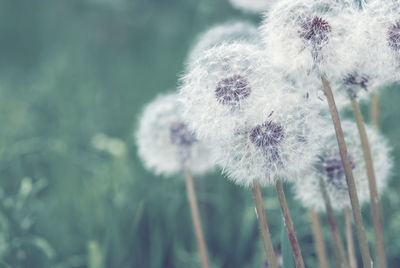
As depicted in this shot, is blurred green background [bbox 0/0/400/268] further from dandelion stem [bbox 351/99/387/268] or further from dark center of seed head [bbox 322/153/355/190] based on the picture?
dandelion stem [bbox 351/99/387/268]

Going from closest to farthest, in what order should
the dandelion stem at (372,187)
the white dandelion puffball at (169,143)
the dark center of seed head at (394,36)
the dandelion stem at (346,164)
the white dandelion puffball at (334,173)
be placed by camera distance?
1. the dandelion stem at (346,164)
2. the dark center of seed head at (394,36)
3. the dandelion stem at (372,187)
4. the white dandelion puffball at (334,173)
5. the white dandelion puffball at (169,143)

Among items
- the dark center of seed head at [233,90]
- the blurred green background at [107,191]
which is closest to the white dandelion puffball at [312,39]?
the dark center of seed head at [233,90]

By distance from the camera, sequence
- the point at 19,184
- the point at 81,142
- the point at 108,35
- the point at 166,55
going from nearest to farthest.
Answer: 1. the point at 19,184
2. the point at 81,142
3. the point at 166,55
4. the point at 108,35

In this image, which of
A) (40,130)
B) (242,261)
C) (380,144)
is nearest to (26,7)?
(40,130)

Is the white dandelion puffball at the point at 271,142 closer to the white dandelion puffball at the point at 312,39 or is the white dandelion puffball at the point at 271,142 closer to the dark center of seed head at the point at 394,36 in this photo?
the white dandelion puffball at the point at 312,39

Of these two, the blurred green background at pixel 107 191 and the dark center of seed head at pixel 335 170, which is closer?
the dark center of seed head at pixel 335 170

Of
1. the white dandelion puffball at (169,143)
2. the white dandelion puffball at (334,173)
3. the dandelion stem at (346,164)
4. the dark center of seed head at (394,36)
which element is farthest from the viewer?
the white dandelion puffball at (169,143)

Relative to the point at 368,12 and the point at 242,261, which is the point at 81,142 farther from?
the point at 368,12

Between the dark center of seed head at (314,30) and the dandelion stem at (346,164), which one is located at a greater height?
the dark center of seed head at (314,30)
